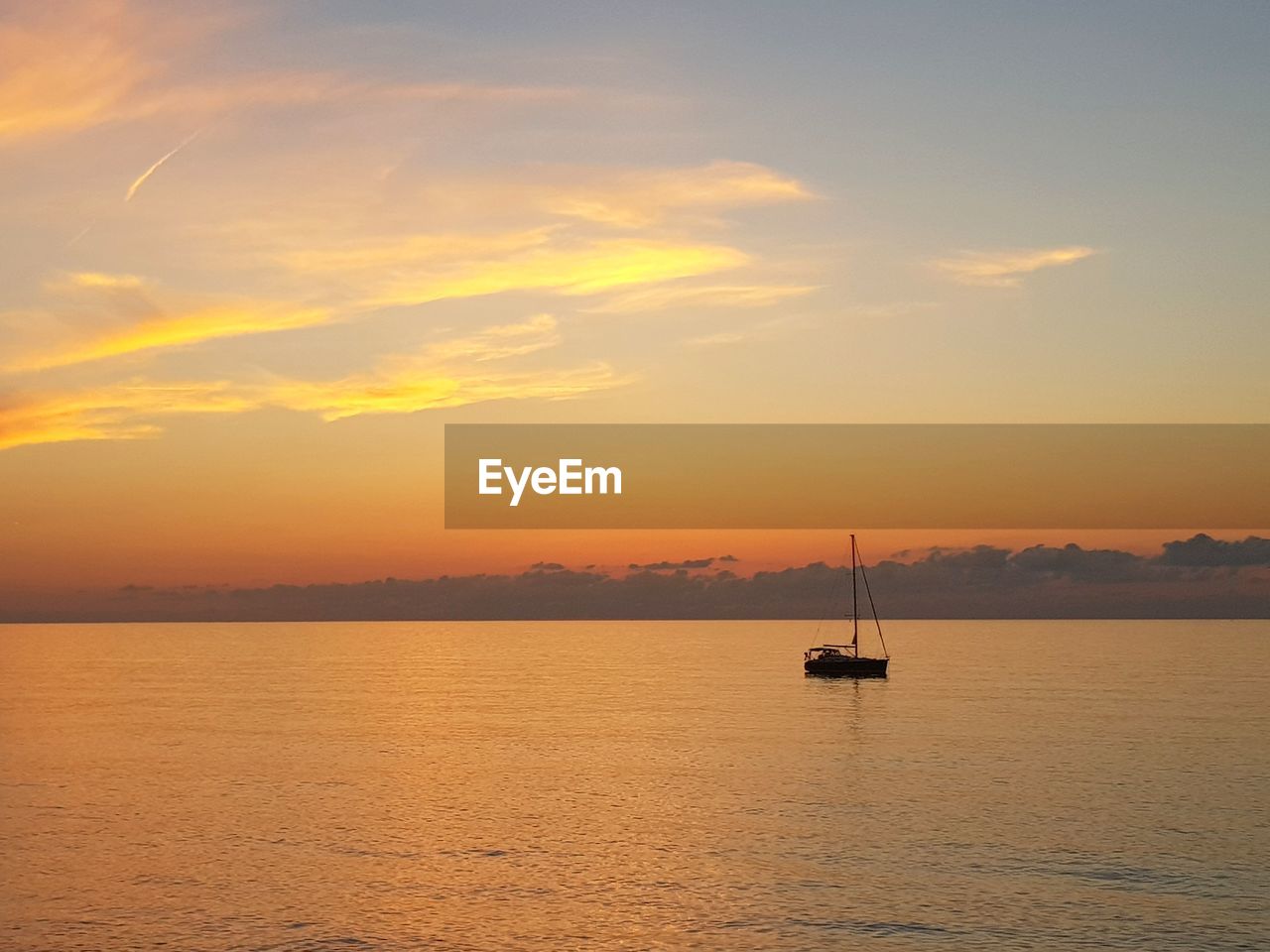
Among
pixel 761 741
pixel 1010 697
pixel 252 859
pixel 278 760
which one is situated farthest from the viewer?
pixel 1010 697

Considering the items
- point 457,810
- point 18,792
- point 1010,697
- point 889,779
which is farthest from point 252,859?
point 1010,697

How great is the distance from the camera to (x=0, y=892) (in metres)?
58.5

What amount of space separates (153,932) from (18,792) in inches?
1723

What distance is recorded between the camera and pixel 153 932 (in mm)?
52312

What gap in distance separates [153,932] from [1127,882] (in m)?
46.9

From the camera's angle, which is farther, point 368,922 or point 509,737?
point 509,737

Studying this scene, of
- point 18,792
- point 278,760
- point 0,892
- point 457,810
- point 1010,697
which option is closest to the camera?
point 0,892

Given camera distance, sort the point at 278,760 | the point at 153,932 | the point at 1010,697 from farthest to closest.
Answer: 1. the point at 1010,697
2. the point at 278,760
3. the point at 153,932

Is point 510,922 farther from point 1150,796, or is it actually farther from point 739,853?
point 1150,796

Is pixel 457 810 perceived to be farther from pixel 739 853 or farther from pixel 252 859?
pixel 739 853

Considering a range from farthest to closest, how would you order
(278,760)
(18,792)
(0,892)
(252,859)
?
(278,760), (18,792), (252,859), (0,892)

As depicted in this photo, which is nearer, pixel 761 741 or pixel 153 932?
pixel 153 932

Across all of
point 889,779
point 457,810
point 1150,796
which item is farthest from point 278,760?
point 1150,796

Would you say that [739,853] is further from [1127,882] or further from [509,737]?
[509,737]
